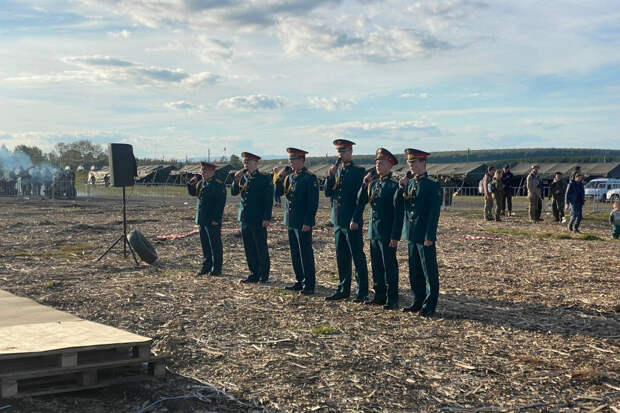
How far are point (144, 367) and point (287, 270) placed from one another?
6873 millimetres

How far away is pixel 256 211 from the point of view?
437 inches

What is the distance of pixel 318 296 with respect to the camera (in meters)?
9.84

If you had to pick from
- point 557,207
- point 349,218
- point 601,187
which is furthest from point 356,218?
point 601,187

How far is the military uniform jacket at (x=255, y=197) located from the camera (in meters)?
11.1

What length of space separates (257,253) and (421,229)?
371 centimetres

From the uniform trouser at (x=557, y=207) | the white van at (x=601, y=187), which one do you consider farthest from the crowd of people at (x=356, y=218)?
the white van at (x=601, y=187)

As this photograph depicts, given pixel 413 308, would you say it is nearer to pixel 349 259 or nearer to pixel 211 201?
pixel 349 259

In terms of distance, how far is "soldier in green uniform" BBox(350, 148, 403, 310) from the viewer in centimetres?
881

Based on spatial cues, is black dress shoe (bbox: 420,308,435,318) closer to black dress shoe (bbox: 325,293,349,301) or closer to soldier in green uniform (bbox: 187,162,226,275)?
black dress shoe (bbox: 325,293,349,301)

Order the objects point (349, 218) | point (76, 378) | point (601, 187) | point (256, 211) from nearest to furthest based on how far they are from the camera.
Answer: point (76, 378) → point (349, 218) → point (256, 211) → point (601, 187)

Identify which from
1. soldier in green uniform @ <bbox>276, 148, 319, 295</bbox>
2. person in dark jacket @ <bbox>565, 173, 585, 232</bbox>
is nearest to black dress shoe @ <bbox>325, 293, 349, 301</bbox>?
soldier in green uniform @ <bbox>276, 148, 319, 295</bbox>

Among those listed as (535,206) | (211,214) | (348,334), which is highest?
(211,214)

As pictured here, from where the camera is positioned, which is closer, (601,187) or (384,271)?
(384,271)

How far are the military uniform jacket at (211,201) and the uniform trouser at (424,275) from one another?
444 cm
